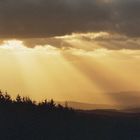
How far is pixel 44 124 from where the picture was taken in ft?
576

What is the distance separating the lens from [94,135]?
189000mm

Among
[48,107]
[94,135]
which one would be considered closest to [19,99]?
[48,107]

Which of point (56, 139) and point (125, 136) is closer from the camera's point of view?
point (56, 139)

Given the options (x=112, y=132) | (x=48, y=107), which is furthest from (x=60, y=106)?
(x=112, y=132)

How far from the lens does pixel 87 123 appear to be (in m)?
200

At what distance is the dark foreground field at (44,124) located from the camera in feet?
526

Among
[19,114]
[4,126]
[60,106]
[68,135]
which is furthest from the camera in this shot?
[60,106]

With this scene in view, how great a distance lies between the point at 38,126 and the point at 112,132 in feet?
114

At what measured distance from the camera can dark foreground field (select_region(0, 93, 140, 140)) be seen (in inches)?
6314

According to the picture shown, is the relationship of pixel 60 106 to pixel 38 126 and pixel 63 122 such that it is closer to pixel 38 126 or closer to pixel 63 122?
pixel 63 122

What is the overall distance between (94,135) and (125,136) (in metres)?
13.7

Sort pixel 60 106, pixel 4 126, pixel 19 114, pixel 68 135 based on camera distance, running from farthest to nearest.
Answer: pixel 60 106
pixel 68 135
pixel 19 114
pixel 4 126

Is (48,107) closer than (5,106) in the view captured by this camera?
No

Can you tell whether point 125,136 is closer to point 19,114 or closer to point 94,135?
point 94,135
